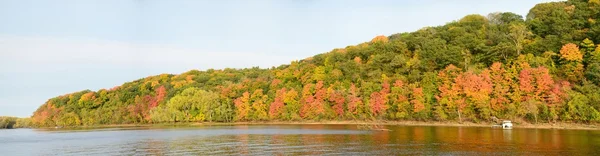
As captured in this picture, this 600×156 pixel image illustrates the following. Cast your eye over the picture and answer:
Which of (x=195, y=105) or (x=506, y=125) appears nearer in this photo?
(x=506, y=125)

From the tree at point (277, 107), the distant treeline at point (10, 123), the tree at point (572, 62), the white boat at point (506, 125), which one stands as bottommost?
the distant treeline at point (10, 123)

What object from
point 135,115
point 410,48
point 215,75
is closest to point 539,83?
point 410,48

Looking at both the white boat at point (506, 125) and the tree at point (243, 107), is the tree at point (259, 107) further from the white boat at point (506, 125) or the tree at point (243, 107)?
the white boat at point (506, 125)

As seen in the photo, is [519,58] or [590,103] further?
[519,58]

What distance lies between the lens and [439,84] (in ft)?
301

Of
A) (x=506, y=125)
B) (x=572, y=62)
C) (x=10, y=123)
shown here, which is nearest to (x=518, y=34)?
(x=572, y=62)

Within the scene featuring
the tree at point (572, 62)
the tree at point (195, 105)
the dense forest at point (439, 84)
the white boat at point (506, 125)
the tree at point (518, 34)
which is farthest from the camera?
the tree at point (195, 105)

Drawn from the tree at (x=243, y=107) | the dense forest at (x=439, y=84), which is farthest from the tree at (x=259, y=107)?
the tree at (x=243, y=107)

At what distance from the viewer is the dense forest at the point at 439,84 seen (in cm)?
7681

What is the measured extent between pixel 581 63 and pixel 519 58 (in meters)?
9.63

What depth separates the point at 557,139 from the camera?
49.1m

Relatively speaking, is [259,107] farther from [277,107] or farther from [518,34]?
[518,34]

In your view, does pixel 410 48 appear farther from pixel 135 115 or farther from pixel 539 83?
pixel 135 115

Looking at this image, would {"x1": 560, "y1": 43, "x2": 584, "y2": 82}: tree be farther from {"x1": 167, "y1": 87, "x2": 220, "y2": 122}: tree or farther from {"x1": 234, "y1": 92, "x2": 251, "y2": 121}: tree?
{"x1": 167, "y1": 87, "x2": 220, "y2": 122}: tree
